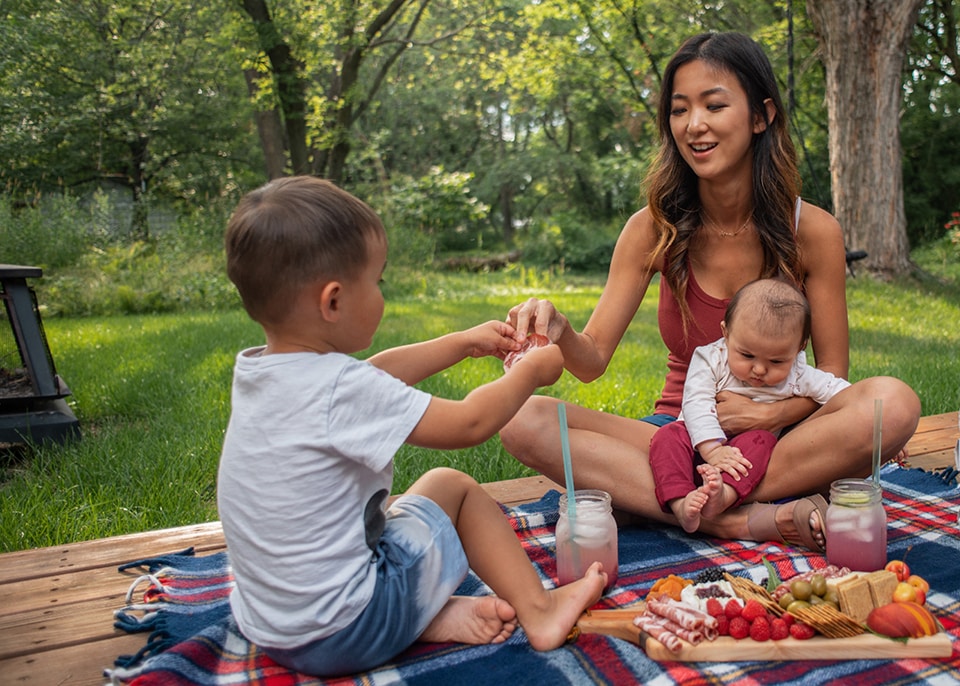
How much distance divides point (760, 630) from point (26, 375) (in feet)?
9.83

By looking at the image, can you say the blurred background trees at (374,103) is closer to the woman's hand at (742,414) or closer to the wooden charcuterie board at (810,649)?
the woman's hand at (742,414)

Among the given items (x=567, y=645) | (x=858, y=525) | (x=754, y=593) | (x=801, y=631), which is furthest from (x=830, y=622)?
(x=567, y=645)

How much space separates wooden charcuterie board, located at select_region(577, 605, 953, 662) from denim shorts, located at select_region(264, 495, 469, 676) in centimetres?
44

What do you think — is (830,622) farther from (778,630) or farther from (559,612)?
(559,612)

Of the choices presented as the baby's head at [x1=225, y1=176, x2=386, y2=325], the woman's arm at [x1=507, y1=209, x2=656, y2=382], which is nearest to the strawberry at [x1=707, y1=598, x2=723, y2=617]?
the woman's arm at [x1=507, y1=209, x2=656, y2=382]

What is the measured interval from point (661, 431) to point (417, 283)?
825cm

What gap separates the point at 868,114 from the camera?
25.7 feet

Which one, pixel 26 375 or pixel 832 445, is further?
pixel 26 375

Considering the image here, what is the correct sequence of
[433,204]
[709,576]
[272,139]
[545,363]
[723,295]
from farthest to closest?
[433,204], [272,139], [723,295], [709,576], [545,363]

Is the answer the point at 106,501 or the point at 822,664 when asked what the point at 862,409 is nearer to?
the point at 822,664

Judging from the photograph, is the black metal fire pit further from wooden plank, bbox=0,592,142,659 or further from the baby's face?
the baby's face

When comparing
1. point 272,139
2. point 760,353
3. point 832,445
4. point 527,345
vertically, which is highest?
point 272,139

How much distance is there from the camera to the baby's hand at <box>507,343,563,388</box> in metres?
1.66

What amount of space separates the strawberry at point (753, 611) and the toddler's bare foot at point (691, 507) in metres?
0.43
